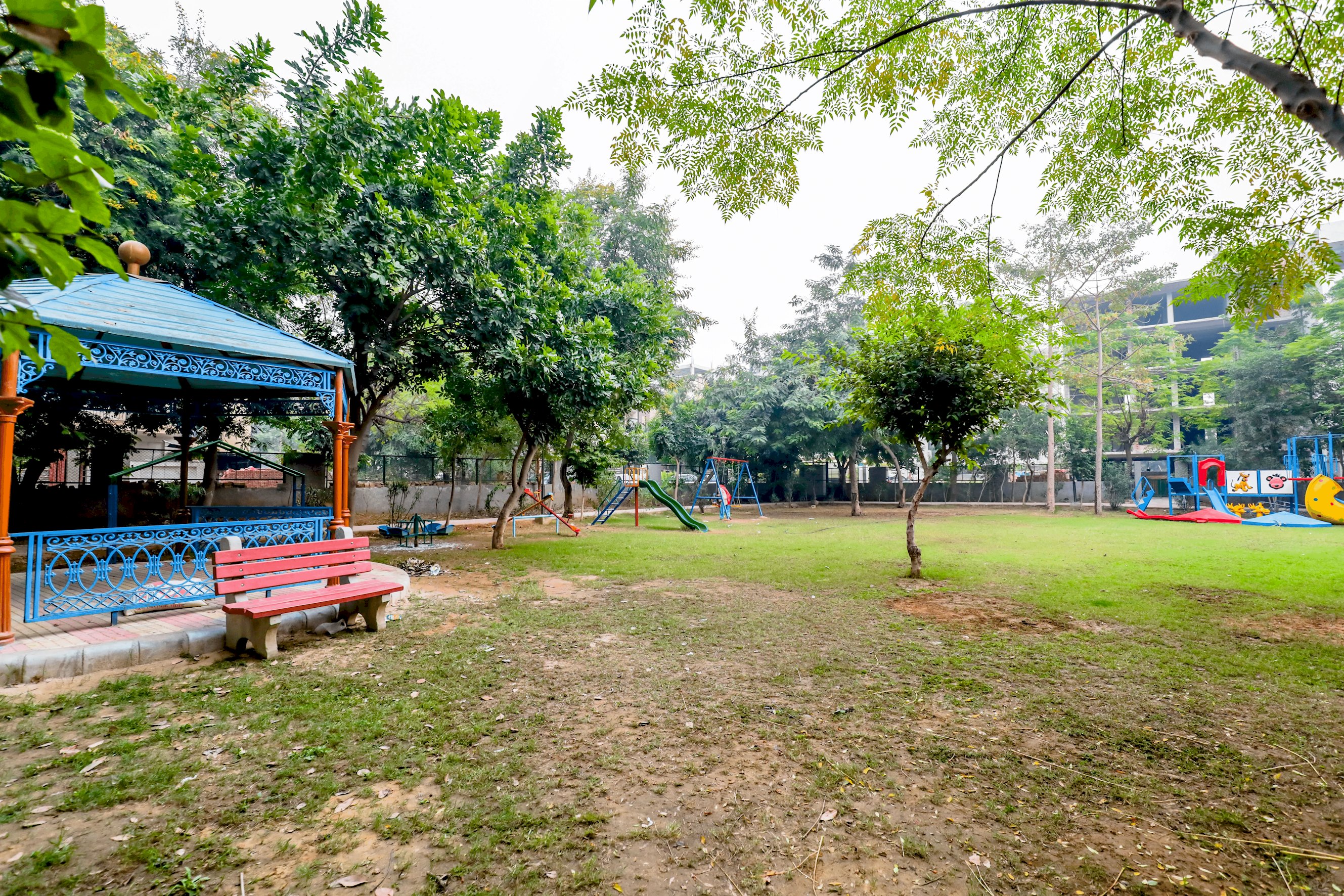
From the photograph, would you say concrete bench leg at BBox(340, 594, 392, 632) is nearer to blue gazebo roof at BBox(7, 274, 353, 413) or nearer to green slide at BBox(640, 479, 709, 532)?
blue gazebo roof at BBox(7, 274, 353, 413)

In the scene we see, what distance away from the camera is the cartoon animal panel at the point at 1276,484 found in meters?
20.9

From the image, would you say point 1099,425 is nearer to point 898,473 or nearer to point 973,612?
point 898,473

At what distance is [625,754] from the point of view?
364 centimetres

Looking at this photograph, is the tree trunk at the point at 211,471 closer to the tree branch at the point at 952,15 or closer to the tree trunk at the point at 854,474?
the tree branch at the point at 952,15

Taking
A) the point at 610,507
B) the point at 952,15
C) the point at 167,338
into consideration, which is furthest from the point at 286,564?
the point at 610,507

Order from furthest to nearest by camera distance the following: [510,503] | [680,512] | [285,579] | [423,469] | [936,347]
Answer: [423,469], [680,512], [510,503], [936,347], [285,579]

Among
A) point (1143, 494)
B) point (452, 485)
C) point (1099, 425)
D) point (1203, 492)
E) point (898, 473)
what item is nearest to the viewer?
point (452, 485)

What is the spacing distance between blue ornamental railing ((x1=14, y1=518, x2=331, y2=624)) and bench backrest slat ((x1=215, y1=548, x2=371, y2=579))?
62 centimetres

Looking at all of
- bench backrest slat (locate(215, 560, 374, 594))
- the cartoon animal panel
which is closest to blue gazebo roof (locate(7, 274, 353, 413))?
bench backrest slat (locate(215, 560, 374, 594))

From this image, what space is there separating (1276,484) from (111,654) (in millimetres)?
30603

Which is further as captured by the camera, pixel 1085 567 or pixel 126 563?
pixel 1085 567

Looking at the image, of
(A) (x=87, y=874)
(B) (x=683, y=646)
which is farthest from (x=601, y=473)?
(A) (x=87, y=874)

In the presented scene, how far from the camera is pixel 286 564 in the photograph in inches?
228

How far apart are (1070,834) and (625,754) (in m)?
2.33
